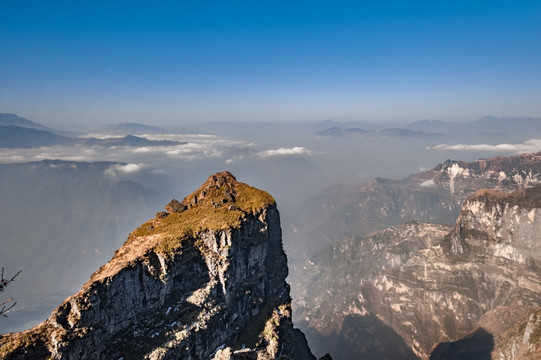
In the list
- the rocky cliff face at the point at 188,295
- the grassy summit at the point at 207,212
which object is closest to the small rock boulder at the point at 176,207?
the grassy summit at the point at 207,212

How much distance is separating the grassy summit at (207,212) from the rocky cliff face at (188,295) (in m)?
0.32

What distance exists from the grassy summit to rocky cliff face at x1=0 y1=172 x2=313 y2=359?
0.32 m

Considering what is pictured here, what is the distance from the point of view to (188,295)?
7962 centimetres

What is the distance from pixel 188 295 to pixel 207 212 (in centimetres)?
2480

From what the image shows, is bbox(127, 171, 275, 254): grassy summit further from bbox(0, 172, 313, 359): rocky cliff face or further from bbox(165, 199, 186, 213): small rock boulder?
bbox(0, 172, 313, 359): rocky cliff face

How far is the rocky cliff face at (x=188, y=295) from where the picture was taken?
61.0m

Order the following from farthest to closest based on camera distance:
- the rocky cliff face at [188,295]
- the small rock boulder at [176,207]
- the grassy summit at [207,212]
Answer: the small rock boulder at [176,207], the grassy summit at [207,212], the rocky cliff face at [188,295]

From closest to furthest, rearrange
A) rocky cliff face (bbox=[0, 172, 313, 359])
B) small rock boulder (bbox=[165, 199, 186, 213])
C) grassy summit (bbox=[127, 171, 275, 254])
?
rocky cliff face (bbox=[0, 172, 313, 359])
grassy summit (bbox=[127, 171, 275, 254])
small rock boulder (bbox=[165, 199, 186, 213])

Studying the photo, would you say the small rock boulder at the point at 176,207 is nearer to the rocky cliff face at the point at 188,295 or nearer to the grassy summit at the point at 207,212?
the grassy summit at the point at 207,212

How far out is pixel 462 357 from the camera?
19012cm

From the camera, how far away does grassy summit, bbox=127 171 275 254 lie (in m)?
83.6

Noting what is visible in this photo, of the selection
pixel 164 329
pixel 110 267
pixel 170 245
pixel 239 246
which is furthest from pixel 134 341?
pixel 239 246

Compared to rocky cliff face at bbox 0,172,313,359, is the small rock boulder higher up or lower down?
higher up

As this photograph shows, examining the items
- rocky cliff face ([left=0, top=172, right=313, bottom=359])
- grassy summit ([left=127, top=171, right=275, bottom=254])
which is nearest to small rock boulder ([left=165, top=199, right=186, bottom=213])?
grassy summit ([left=127, top=171, right=275, bottom=254])
